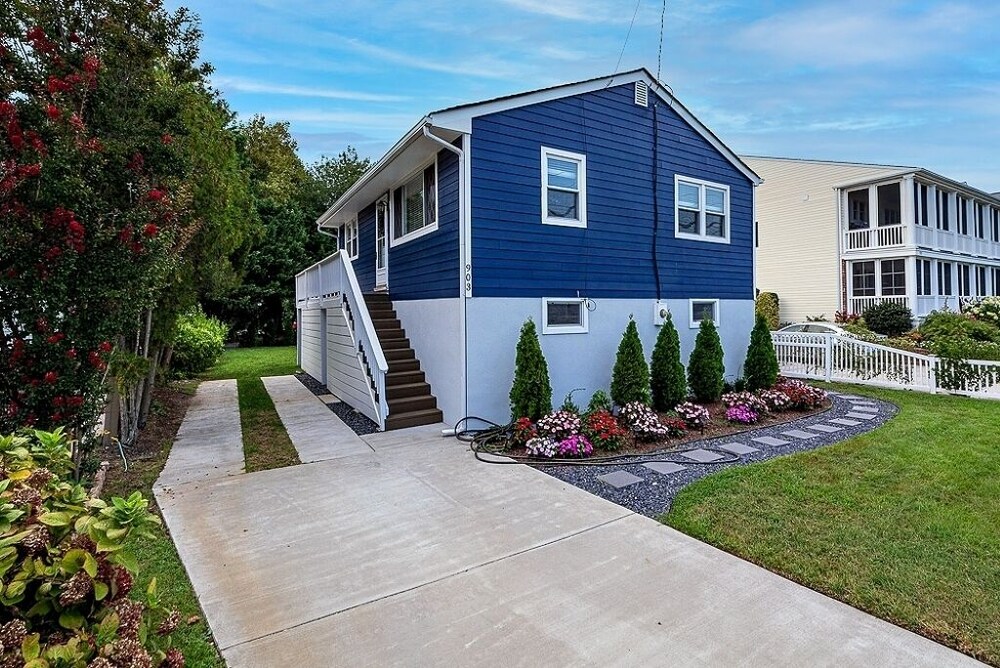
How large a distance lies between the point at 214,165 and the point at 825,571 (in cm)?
802

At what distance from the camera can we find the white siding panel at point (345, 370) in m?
8.12

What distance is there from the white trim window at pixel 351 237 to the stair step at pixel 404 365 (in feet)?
20.5

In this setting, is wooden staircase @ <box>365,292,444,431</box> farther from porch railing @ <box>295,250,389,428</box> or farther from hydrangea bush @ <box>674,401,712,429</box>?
hydrangea bush @ <box>674,401,712,429</box>

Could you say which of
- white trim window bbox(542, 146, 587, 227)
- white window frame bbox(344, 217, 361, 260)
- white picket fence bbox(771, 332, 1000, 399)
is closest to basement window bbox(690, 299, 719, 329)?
white trim window bbox(542, 146, 587, 227)

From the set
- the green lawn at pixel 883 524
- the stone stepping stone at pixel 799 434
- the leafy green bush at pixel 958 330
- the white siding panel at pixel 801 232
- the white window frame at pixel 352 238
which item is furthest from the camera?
the white siding panel at pixel 801 232

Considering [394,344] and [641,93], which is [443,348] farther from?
A: [641,93]

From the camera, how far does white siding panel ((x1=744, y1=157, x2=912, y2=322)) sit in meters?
20.6

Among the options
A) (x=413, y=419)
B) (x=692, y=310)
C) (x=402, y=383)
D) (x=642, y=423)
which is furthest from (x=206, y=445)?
(x=692, y=310)

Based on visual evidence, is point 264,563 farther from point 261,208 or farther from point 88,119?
point 261,208

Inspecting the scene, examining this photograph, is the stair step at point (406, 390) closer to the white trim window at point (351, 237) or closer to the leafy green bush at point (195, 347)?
the white trim window at point (351, 237)

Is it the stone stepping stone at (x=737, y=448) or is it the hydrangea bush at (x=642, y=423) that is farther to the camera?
the hydrangea bush at (x=642, y=423)

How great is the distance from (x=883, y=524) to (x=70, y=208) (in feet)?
21.2

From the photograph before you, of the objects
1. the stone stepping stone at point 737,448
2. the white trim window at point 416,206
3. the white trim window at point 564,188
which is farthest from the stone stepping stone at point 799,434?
the white trim window at point 416,206

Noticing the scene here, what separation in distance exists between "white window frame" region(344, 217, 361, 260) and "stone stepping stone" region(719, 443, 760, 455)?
35.0ft
